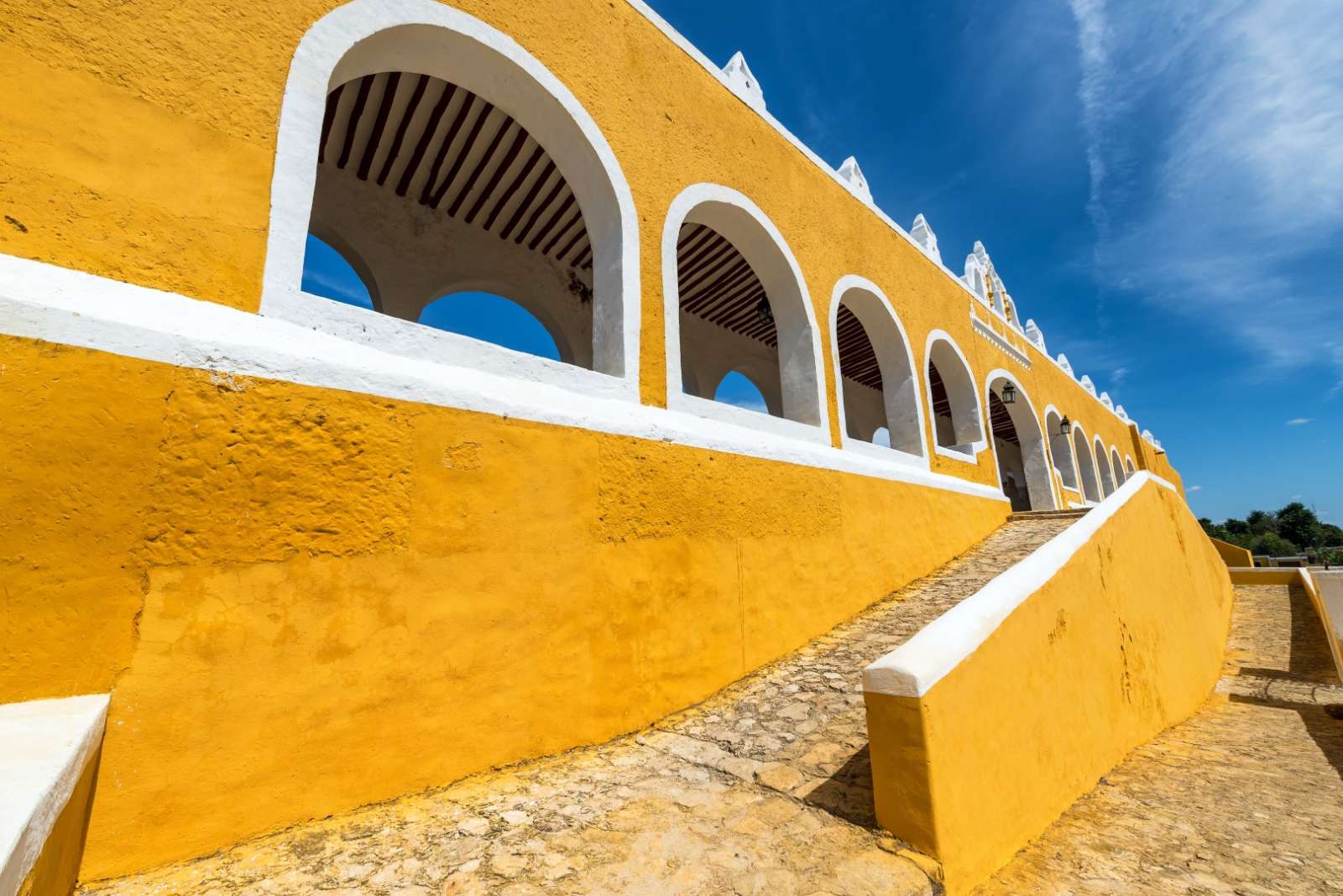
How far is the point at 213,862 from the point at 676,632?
212 cm

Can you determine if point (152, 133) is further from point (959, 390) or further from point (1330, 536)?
point (1330, 536)

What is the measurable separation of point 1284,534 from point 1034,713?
6489 cm

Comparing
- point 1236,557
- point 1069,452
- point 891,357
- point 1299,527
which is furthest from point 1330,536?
point 891,357

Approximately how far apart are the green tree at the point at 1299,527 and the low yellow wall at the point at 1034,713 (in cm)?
5886

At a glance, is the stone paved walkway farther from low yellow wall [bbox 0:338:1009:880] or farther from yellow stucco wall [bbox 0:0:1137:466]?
yellow stucco wall [bbox 0:0:1137:466]

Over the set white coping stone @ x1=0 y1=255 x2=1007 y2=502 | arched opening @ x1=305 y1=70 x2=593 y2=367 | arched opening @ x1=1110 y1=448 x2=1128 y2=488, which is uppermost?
arched opening @ x1=305 y1=70 x2=593 y2=367

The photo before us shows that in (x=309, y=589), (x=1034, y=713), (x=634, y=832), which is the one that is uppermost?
(x=309, y=589)

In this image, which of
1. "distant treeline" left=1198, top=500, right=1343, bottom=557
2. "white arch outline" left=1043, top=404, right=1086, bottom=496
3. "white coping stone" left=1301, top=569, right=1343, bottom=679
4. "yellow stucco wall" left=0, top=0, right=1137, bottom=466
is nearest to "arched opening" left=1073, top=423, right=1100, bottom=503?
"white arch outline" left=1043, top=404, right=1086, bottom=496

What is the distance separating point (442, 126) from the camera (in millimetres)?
4867

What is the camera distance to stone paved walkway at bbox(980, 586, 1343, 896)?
6.76 ft

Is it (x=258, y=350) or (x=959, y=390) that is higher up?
(x=959, y=390)

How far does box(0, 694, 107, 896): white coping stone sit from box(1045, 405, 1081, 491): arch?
44.7 ft

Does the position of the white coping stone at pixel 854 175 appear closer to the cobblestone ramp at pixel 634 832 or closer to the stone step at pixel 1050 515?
the stone step at pixel 1050 515

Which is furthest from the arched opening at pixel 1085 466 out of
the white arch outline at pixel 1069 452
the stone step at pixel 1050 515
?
the stone step at pixel 1050 515
